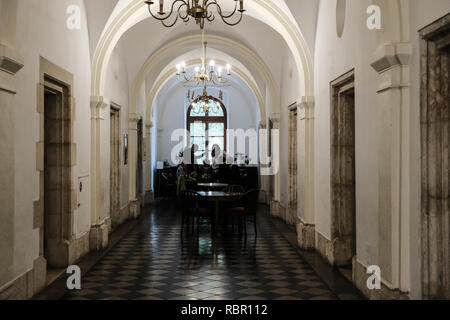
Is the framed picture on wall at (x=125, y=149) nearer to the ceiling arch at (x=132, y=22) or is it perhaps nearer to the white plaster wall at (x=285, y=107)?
the ceiling arch at (x=132, y=22)

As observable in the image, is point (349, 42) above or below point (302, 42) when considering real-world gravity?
below

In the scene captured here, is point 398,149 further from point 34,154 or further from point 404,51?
point 34,154

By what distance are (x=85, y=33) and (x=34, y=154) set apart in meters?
2.84

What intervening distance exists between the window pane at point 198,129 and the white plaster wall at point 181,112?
1.58 feet

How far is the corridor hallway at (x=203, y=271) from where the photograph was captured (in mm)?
5121

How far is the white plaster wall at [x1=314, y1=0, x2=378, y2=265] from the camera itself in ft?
16.1

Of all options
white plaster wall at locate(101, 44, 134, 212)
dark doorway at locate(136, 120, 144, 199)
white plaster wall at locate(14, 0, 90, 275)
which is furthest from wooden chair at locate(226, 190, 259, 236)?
dark doorway at locate(136, 120, 144, 199)

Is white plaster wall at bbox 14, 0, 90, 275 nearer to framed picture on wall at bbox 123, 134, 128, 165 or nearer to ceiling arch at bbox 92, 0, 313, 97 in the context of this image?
ceiling arch at bbox 92, 0, 313, 97

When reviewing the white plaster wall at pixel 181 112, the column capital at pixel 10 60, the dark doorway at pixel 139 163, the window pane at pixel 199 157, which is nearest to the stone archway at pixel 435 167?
the column capital at pixel 10 60

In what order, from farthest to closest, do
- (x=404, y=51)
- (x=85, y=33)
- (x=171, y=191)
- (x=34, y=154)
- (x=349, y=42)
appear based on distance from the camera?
(x=171, y=191)
(x=85, y=33)
(x=349, y=42)
(x=34, y=154)
(x=404, y=51)

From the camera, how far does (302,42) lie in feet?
26.1
